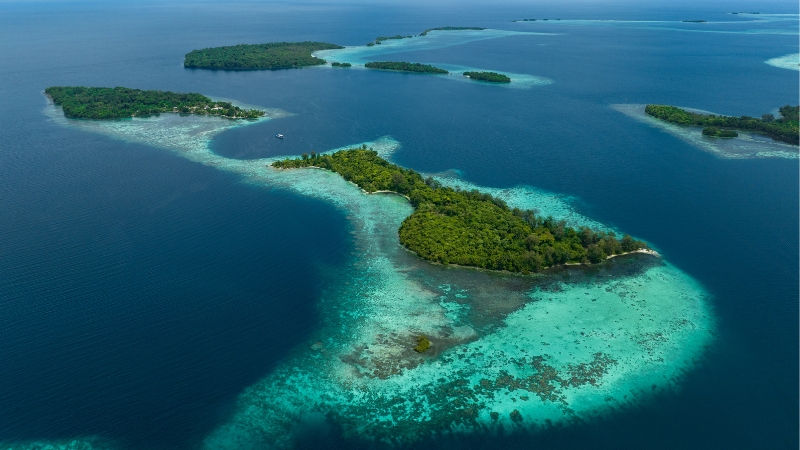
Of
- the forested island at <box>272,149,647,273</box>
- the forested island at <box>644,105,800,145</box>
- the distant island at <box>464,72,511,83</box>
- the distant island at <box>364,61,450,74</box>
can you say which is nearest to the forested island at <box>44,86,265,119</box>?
the distant island at <box>364,61,450,74</box>

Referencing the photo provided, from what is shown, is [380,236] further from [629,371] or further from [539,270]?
[629,371]

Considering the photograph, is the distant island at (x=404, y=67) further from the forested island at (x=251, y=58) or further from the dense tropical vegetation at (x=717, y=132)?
the dense tropical vegetation at (x=717, y=132)

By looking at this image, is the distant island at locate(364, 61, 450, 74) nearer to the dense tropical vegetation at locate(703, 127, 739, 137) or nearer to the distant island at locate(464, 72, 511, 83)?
the distant island at locate(464, 72, 511, 83)

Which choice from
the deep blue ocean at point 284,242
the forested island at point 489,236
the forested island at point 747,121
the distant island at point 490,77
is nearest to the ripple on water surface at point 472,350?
the forested island at point 489,236

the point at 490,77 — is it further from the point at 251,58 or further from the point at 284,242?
the point at 284,242

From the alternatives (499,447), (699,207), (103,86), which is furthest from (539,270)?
(103,86)

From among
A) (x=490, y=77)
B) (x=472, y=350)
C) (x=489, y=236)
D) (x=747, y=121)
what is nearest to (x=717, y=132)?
(x=747, y=121)
